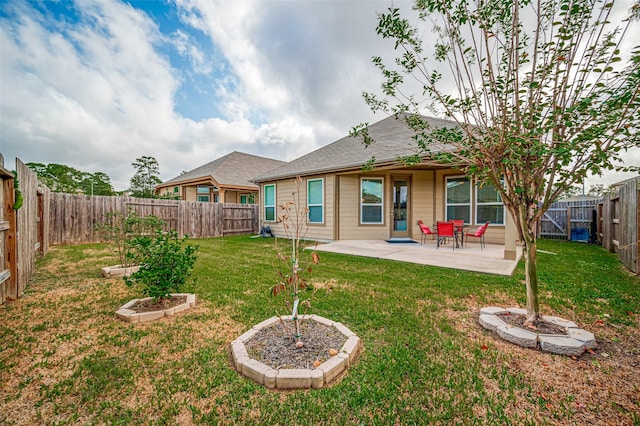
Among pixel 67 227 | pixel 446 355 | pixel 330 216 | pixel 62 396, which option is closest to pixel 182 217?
pixel 67 227

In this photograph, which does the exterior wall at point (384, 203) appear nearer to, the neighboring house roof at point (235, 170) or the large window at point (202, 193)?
the neighboring house roof at point (235, 170)

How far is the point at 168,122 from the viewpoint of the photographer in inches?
469

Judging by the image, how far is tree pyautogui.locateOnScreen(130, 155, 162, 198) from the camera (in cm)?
2847

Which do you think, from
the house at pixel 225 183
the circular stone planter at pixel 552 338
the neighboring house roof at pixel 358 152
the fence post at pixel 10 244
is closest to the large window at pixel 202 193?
the house at pixel 225 183

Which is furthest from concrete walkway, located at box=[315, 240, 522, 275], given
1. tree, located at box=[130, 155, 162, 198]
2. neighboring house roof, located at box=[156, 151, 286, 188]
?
tree, located at box=[130, 155, 162, 198]

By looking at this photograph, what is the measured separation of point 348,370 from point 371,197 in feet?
25.5

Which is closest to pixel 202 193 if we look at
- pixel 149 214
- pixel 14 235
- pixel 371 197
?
pixel 149 214

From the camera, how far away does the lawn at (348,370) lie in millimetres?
1628

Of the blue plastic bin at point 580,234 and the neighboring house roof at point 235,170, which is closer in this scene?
the blue plastic bin at point 580,234

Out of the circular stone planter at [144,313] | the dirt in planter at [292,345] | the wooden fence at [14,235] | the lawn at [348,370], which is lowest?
the lawn at [348,370]

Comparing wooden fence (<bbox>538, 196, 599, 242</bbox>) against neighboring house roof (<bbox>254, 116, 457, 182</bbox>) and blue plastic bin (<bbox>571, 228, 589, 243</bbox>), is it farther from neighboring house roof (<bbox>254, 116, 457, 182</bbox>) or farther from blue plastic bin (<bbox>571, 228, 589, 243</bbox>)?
neighboring house roof (<bbox>254, 116, 457, 182</bbox>)

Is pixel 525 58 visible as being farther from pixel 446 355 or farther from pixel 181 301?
pixel 181 301

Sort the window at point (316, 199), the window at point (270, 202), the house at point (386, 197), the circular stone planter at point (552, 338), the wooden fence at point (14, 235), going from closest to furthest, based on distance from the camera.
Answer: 1. the circular stone planter at point (552, 338)
2. the wooden fence at point (14, 235)
3. the house at point (386, 197)
4. the window at point (316, 199)
5. the window at point (270, 202)

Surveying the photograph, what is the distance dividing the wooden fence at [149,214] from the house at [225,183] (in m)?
2.47
